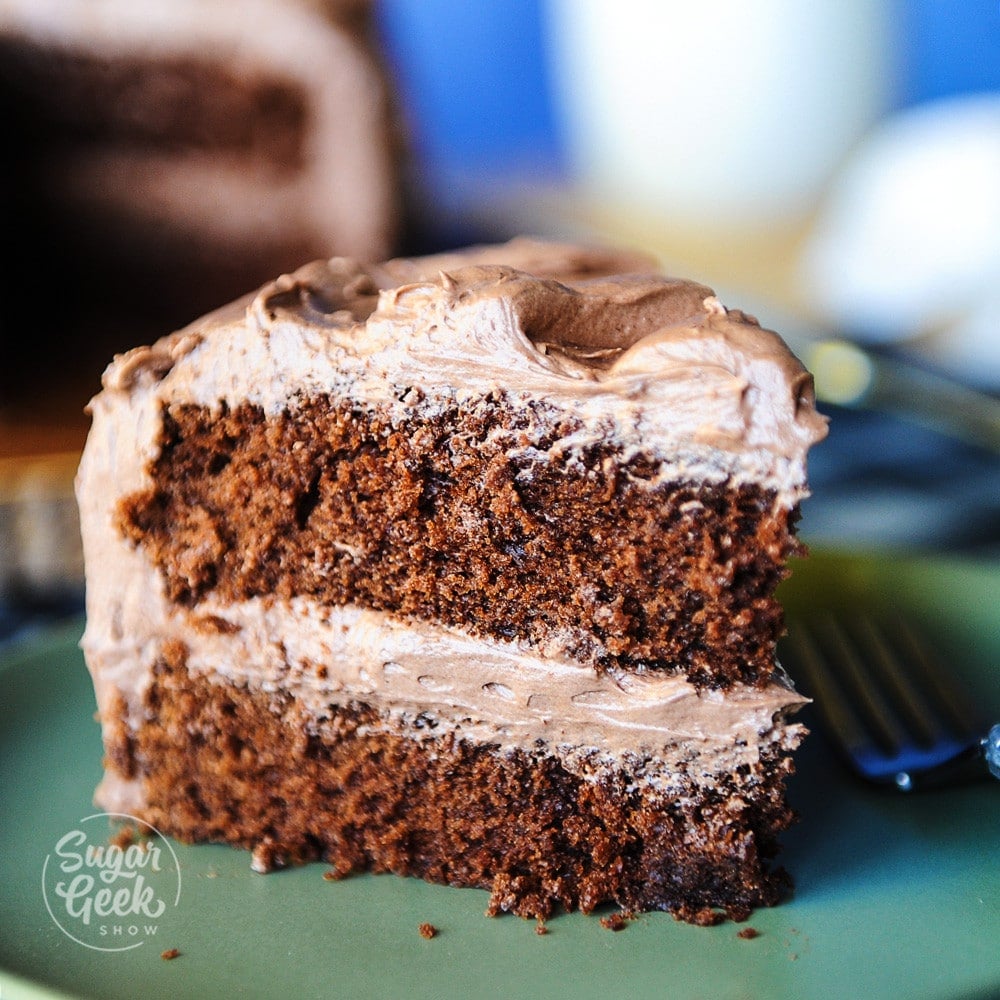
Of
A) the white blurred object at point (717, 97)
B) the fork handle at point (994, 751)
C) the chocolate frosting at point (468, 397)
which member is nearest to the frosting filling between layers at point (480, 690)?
the chocolate frosting at point (468, 397)

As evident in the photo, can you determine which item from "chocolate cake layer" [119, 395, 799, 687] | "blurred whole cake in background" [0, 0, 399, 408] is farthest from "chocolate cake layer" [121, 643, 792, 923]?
"blurred whole cake in background" [0, 0, 399, 408]

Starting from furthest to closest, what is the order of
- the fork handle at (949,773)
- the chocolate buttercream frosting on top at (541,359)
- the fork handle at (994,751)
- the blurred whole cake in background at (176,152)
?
the blurred whole cake in background at (176,152), the fork handle at (949,773), the fork handle at (994,751), the chocolate buttercream frosting on top at (541,359)

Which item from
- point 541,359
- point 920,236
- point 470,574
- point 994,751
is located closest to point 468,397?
point 541,359

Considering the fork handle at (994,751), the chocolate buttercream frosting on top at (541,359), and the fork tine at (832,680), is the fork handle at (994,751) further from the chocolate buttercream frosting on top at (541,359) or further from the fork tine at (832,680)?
the chocolate buttercream frosting on top at (541,359)

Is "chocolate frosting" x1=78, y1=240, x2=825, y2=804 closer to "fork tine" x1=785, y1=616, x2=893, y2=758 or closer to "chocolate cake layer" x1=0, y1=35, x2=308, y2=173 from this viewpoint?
"fork tine" x1=785, y1=616, x2=893, y2=758

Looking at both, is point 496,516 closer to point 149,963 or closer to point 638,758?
point 638,758

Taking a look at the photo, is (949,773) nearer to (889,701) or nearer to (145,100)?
(889,701)
